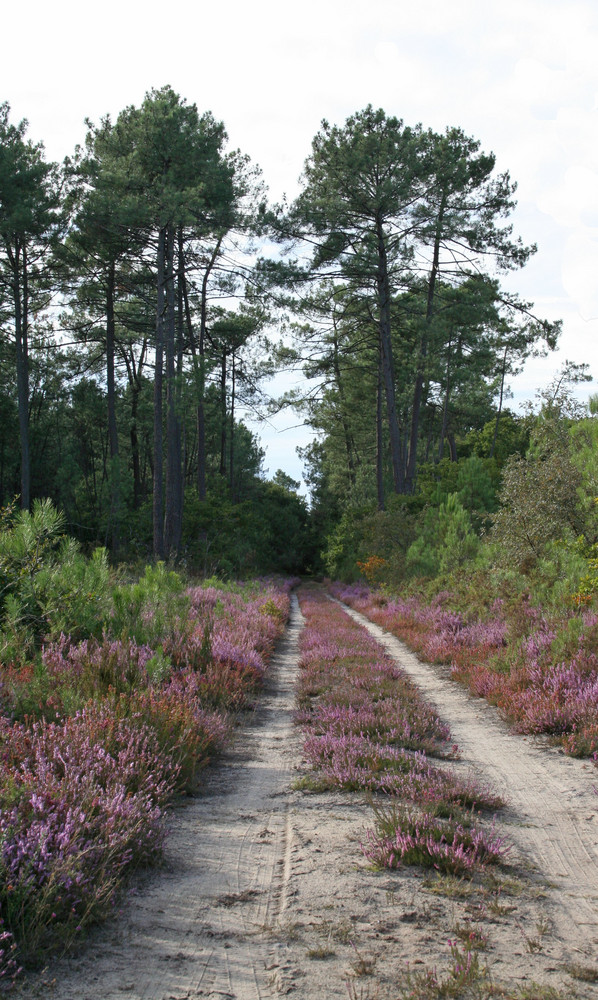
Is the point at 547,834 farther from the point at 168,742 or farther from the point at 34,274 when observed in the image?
the point at 34,274

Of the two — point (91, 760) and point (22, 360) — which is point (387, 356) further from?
point (91, 760)

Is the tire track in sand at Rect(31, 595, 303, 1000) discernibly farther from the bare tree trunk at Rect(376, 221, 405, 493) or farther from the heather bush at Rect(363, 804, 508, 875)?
the bare tree trunk at Rect(376, 221, 405, 493)

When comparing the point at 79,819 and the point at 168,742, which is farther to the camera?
the point at 168,742

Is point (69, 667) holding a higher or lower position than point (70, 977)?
higher

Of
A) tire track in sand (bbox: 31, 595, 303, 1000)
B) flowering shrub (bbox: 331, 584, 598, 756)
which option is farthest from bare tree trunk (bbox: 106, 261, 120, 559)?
tire track in sand (bbox: 31, 595, 303, 1000)

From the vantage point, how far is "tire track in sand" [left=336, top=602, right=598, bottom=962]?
331cm

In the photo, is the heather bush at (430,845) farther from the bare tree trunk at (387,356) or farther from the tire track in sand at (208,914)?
the bare tree trunk at (387,356)

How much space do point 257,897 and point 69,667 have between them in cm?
377

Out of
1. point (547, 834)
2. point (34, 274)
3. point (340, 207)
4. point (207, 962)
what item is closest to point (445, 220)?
point (340, 207)

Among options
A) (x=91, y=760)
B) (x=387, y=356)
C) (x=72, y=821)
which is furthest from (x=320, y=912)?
(x=387, y=356)

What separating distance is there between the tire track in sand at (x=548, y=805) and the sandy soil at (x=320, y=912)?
2 cm

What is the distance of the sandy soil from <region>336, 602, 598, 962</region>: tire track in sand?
2 cm

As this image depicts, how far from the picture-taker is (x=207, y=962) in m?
2.83

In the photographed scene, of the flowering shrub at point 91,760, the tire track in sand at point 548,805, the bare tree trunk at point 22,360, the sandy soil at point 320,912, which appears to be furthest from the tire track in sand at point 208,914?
the bare tree trunk at point 22,360
